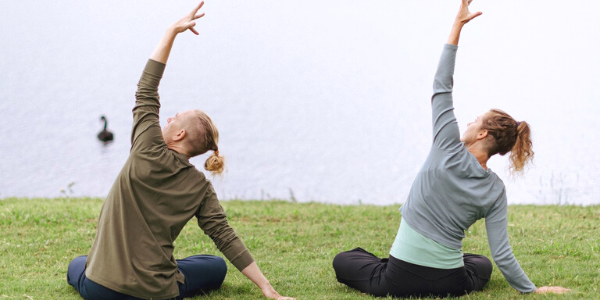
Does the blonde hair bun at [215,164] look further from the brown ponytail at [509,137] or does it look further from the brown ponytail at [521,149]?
the brown ponytail at [521,149]

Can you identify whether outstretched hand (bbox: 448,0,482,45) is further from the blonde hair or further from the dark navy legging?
the dark navy legging

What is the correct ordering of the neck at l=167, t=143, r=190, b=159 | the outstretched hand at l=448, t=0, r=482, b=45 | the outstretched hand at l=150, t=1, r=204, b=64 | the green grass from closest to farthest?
the outstretched hand at l=150, t=1, r=204, b=64 → the outstretched hand at l=448, t=0, r=482, b=45 → the neck at l=167, t=143, r=190, b=159 → the green grass

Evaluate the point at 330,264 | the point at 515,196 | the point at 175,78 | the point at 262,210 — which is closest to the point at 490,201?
the point at 330,264

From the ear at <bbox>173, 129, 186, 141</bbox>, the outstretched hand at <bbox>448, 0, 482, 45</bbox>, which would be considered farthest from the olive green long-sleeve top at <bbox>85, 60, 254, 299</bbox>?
the outstretched hand at <bbox>448, 0, 482, 45</bbox>

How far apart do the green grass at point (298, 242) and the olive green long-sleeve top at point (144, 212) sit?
81 centimetres

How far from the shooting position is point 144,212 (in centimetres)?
406

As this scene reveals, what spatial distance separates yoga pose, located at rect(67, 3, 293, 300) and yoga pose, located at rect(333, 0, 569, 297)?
1.25m

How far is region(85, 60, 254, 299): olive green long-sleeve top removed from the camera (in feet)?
13.1

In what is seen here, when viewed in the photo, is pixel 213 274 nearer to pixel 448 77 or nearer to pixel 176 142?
pixel 176 142

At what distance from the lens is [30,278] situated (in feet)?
17.5

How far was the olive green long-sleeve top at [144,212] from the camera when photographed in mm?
3984

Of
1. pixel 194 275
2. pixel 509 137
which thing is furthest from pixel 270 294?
pixel 509 137

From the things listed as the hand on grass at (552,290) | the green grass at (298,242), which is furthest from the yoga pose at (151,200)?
the hand on grass at (552,290)

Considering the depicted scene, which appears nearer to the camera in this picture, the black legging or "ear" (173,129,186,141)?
"ear" (173,129,186,141)
